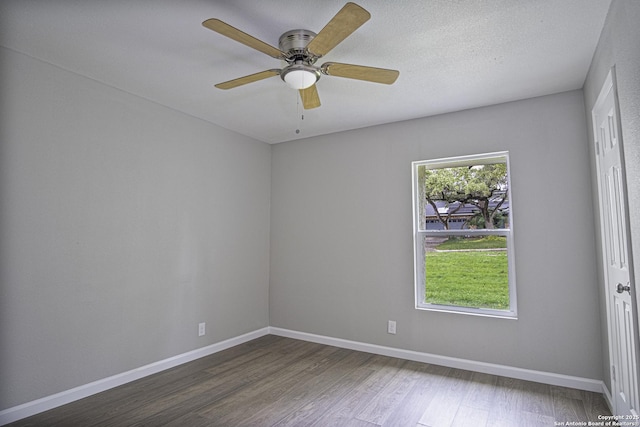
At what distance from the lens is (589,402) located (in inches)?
103

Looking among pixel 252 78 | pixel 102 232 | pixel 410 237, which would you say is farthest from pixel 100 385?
pixel 410 237

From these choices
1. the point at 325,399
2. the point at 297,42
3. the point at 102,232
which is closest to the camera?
the point at 297,42

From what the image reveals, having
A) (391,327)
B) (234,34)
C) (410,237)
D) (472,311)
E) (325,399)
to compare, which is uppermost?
(234,34)

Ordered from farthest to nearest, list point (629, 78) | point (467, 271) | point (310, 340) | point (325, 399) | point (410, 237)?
point (310, 340) < point (410, 237) < point (467, 271) < point (325, 399) < point (629, 78)

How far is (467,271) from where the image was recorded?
3.46 m

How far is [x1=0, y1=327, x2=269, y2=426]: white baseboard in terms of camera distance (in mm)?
2338

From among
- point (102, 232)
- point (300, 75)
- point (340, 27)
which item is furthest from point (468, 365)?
point (102, 232)

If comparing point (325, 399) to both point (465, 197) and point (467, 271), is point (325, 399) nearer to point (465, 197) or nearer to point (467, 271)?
point (467, 271)

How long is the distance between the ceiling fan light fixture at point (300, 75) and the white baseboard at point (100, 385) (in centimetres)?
277

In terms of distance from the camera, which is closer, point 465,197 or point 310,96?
point 310,96

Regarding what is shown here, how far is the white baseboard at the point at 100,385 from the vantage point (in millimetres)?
2338

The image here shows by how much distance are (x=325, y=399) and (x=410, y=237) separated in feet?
5.87

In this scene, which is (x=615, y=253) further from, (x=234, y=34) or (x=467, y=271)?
(x=234, y=34)

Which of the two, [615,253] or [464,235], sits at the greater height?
[464,235]
